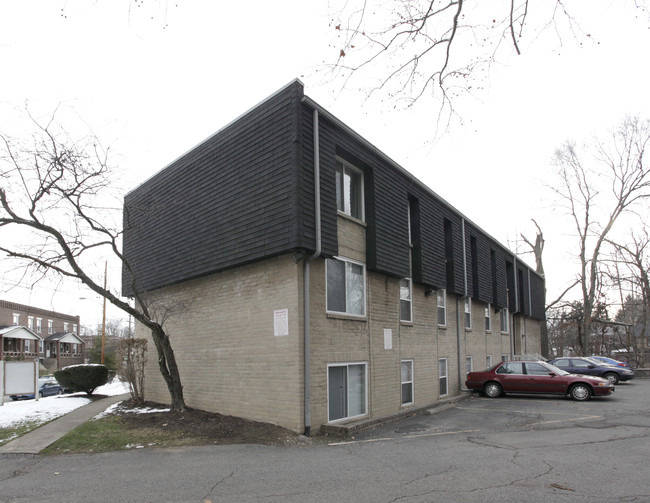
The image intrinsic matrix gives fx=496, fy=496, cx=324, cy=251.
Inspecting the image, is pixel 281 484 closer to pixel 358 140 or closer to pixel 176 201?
pixel 358 140

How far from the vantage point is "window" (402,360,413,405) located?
15.2m

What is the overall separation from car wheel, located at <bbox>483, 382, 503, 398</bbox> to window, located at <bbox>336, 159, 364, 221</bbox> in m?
9.48

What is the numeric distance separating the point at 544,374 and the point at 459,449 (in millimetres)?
10547

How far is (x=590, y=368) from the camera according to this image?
24.5 meters

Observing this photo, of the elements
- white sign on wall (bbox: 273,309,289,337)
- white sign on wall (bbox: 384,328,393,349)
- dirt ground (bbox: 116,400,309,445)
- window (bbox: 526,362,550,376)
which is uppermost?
white sign on wall (bbox: 273,309,289,337)

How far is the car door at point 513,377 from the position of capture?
1838 cm

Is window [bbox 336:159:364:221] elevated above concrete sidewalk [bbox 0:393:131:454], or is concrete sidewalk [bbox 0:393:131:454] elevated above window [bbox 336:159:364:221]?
window [bbox 336:159:364:221]

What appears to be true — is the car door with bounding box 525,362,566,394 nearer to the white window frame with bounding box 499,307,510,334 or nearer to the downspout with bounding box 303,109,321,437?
the white window frame with bounding box 499,307,510,334

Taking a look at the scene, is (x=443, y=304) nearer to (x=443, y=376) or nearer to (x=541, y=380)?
(x=443, y=376)

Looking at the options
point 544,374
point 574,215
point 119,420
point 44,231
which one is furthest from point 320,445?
point 574,215

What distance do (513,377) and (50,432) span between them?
49.7 feet

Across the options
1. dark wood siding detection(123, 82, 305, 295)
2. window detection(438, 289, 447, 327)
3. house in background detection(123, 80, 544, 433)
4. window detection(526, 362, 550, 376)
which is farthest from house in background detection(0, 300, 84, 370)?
window detection(526, 362, 550, 376)

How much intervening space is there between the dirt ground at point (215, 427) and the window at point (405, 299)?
620cm

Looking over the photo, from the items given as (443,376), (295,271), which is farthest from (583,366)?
(295,271)
